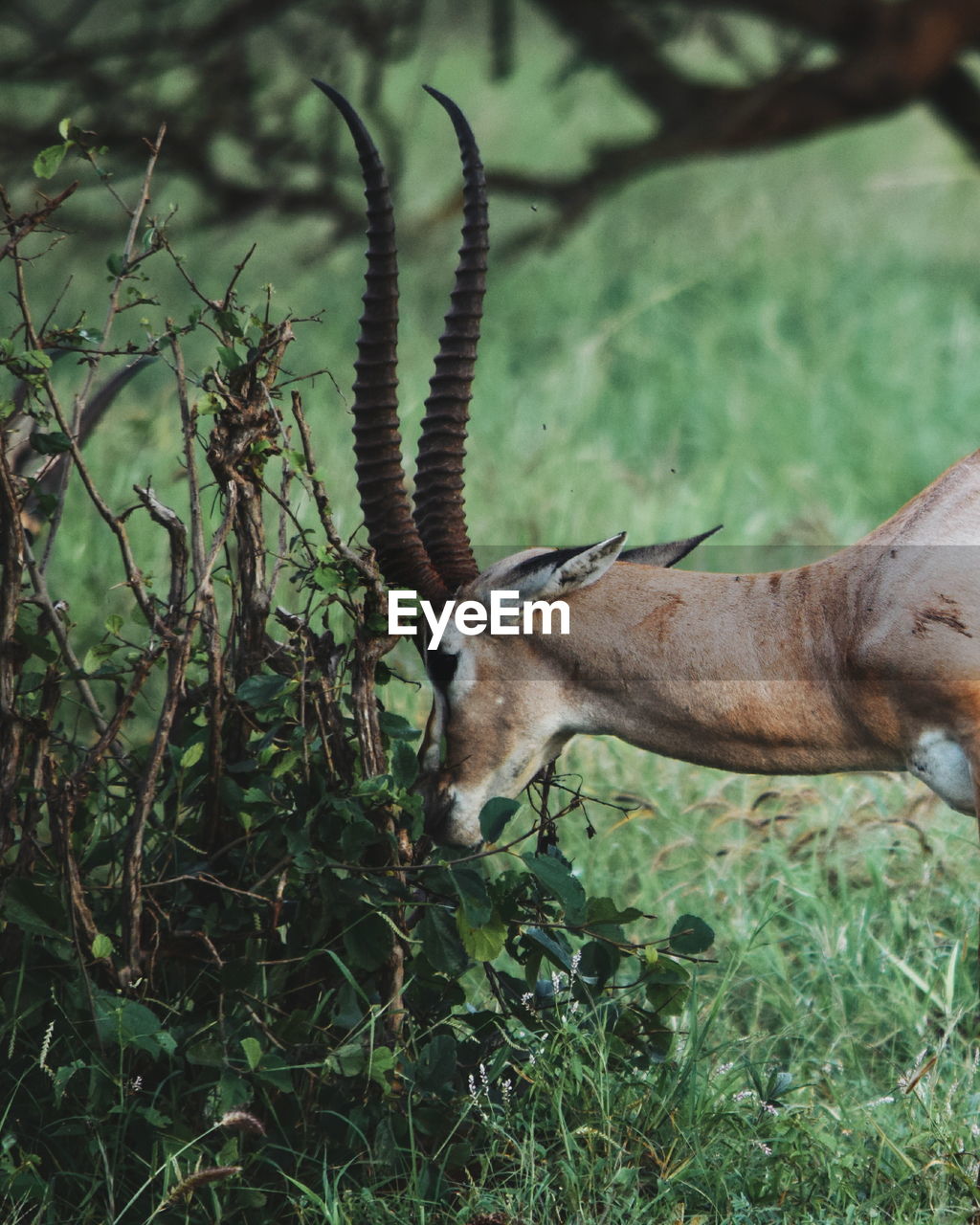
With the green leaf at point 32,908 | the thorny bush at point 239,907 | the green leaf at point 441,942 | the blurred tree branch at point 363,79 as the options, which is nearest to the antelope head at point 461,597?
the thorny bush at point 239,907

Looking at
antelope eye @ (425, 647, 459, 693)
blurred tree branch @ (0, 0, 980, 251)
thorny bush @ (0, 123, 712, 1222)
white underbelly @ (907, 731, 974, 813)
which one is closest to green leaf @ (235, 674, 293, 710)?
thorny bush @ (0, 123, 712, 1222)

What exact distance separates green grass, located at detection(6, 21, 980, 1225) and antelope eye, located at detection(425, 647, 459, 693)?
2.23 ft

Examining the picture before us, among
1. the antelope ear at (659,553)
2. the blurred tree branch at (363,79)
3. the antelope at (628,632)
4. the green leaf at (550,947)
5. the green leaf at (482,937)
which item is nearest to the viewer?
the green leaf at (482,937)

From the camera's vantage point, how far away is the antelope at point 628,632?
9.57 feet

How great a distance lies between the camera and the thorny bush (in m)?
2.58

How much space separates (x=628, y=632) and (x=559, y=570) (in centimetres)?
20

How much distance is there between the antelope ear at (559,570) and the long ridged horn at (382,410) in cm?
18

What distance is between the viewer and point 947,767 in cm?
284

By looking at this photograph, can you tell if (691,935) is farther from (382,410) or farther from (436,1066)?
(382,410)

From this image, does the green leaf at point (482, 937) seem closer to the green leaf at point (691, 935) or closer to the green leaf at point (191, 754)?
the green leaf at point (691, 935)

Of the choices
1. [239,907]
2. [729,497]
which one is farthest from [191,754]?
[729,497]

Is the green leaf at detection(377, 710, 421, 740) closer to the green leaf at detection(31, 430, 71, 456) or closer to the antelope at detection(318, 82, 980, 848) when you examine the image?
the antelope at detection(318, 82, 980, 848)

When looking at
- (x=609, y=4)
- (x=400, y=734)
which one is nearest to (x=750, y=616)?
(x=400, y=734)

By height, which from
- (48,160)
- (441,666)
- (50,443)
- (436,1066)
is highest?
(48,160)
